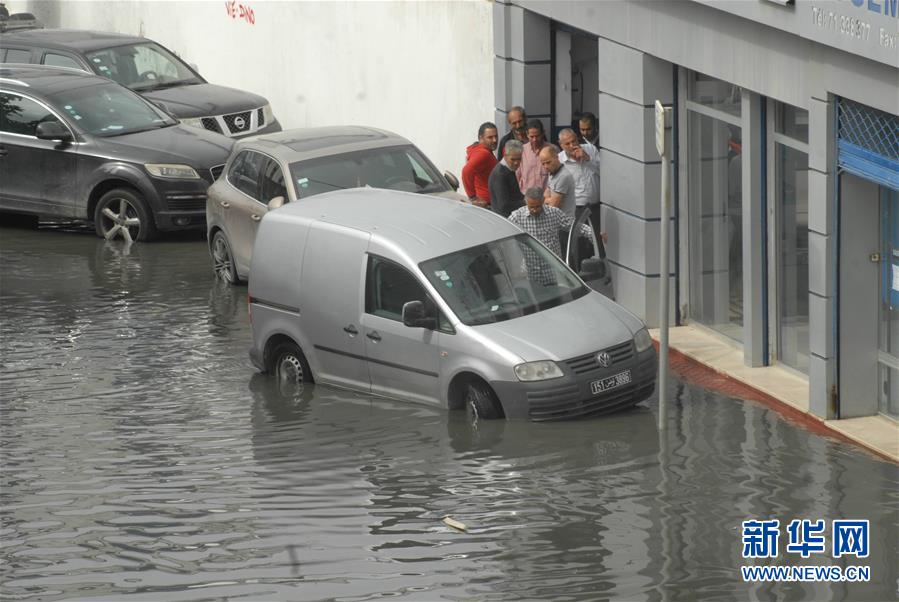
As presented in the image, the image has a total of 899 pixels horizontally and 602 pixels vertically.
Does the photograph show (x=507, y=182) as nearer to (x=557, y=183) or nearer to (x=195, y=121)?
(x=557, y=183)

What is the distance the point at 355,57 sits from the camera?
24094 mm

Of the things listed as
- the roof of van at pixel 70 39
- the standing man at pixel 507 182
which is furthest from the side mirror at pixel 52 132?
the standing man at pixel 507 182

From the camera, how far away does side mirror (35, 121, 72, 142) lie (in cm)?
2023

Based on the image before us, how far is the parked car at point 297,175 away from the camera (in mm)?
17000

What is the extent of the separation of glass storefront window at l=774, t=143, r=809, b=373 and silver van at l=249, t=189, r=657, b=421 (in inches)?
58.2

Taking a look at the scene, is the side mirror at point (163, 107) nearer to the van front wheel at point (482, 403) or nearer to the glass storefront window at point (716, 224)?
the glass storefront window at point (716, 224)

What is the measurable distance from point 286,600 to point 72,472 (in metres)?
3.18

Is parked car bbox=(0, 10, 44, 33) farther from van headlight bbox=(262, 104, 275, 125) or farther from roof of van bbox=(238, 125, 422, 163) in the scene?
roof of van bbox=(238, 125, 422, 163)

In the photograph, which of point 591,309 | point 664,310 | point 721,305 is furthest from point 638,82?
point 664,310

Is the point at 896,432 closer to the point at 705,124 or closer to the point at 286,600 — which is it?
the point at 705,124

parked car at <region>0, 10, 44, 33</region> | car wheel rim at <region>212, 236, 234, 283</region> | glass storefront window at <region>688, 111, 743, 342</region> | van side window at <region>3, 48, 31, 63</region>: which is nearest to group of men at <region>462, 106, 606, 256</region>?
glass storefront window at <region>688, 111, 743, 342</region>

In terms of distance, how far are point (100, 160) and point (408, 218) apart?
24.3 ft

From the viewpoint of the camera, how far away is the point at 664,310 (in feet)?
39.6

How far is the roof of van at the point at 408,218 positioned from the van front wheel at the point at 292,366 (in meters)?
1.11
